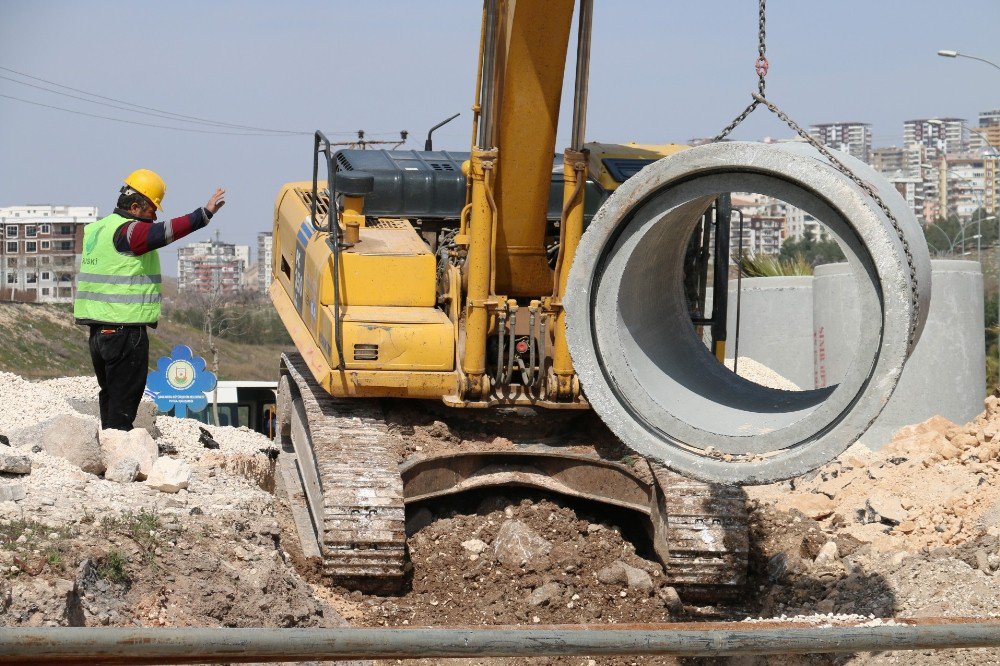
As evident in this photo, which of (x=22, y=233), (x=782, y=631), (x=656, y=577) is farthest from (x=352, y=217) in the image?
(x=22, y=233)

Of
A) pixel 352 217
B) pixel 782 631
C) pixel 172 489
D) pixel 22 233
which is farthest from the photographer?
pixel 22 233

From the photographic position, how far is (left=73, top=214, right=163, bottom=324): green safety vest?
8.41m

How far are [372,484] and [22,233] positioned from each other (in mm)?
68223

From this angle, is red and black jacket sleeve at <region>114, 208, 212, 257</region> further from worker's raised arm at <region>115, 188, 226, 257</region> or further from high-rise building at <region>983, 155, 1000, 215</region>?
high-rise building at <region>983, 155, 1000, 215</region>

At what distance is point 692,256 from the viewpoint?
820cm

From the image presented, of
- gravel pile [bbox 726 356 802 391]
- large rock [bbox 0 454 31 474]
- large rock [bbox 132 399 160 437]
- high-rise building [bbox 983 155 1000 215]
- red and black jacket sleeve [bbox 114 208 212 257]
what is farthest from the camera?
high-rise building [bbox 983 155 1000 215]

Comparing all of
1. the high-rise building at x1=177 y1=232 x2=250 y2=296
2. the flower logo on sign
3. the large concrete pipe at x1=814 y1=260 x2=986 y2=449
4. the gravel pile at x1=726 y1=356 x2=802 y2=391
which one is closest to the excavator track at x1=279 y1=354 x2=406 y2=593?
the flower logo on sign

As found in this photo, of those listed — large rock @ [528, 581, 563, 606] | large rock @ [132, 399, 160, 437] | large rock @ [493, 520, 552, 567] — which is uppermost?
large rock @ [132, 399, 160, 437]

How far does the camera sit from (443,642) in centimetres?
293

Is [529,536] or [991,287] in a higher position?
[991,287]

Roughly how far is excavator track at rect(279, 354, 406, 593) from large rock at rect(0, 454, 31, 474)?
4.78 feet

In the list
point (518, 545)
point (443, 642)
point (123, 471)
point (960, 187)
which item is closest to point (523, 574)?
point (518, 545)

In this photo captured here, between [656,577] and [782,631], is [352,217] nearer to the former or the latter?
[656,577]

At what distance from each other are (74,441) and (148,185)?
1957mm
